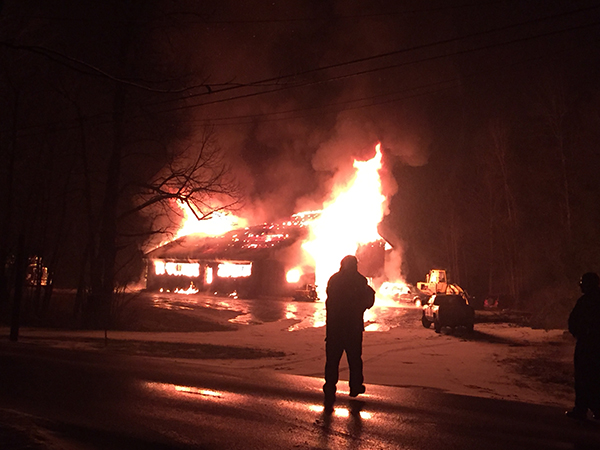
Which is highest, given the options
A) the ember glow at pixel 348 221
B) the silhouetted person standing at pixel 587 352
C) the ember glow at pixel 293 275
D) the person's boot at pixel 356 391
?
the ember glow at pixel 348 221

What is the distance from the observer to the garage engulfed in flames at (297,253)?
48.5 meters

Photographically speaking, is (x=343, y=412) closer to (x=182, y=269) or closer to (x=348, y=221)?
(x=348, y=221)

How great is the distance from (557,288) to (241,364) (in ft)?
59.7

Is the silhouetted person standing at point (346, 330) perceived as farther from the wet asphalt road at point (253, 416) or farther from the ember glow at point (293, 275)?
the ember glow at point (293, 275)

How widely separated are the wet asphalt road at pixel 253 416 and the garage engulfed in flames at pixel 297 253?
37223 mm

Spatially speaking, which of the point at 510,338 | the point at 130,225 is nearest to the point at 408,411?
the point at 510,338

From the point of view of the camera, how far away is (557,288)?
2595cm

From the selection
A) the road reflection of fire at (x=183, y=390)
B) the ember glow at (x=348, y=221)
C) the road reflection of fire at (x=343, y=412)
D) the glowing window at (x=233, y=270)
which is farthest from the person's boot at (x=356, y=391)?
the glowing window at (x=233, y=270)

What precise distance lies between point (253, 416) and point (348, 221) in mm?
42921

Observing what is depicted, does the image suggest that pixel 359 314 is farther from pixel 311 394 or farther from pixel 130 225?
pixel 130 225

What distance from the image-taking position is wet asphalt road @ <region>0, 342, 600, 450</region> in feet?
19.9

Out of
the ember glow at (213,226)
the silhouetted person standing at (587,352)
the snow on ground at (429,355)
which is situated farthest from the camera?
the ember glow at (213,226)

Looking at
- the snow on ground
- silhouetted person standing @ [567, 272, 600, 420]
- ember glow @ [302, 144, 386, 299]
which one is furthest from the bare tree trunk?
silhouetted person standing @ [567, 272, 600, 420]

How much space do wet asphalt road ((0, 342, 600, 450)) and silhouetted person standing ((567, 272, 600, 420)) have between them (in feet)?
1.08
